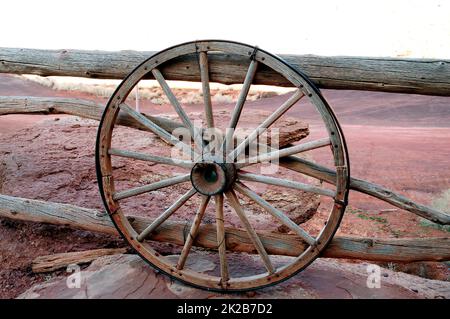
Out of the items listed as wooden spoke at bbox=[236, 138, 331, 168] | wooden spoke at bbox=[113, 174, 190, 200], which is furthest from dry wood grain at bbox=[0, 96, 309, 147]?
wooden spoke at bbox=[113, 174, 190, 200]

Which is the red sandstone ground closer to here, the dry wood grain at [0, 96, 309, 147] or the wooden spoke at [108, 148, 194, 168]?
the dry wood grain at [0, 96, 309, 147]

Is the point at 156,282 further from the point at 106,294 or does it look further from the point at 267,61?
the point at 267,61

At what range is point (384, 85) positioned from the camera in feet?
8.65

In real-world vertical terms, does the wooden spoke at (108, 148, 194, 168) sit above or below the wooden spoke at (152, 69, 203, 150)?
below

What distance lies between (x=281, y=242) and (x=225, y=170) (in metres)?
0.68

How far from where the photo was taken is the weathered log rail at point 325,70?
257 centimetres

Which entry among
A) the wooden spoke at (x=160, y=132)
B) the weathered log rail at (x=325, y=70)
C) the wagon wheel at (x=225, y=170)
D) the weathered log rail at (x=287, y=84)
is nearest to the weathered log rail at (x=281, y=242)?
the weathered log rail at (x=287, y=84)

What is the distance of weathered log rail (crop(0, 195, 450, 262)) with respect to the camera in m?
2.83

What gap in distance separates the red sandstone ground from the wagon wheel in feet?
3.60

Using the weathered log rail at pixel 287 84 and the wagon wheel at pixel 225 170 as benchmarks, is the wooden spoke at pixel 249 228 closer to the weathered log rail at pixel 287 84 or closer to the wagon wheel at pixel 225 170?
the wagon wheel at pixel 225 170

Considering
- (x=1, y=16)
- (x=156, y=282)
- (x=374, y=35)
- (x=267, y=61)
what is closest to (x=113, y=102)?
(x=267, y=61)

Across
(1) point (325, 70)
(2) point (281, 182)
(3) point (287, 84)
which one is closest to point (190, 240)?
(2) point (281, 182)

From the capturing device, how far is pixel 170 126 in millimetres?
3121

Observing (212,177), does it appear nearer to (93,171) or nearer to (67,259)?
(67,259)
